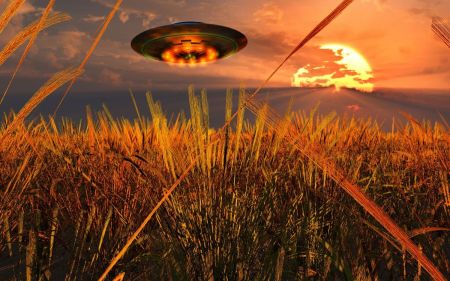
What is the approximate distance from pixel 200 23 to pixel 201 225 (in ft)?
11.3

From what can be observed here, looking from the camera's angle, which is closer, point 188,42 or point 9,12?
point 9,12

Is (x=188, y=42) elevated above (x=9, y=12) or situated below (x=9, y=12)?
above

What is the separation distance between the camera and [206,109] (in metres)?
1.22

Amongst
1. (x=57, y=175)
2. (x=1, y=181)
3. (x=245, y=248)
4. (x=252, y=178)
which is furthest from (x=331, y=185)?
(x=1, y=181)

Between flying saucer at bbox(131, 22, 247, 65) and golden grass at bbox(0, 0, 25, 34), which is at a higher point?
flying saucer at bbox(131, 22, 247, 65)

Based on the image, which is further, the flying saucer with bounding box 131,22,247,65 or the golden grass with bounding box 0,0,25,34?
the flying saucer with bounding box 131,22,247,65

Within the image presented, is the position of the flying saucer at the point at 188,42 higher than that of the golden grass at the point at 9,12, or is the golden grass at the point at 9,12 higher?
the flying saucer at the point at 188,42

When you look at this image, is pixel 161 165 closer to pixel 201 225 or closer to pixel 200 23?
pixel 201 225

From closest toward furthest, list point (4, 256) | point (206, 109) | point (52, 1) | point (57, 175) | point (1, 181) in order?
1. point (52, 1)
2. point (206, 109)
3. point (4, 256)
4. point (1, 181)
5. point (57, 175)

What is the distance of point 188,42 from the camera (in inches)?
184

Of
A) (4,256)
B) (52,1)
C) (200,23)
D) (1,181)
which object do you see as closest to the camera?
(52,1)

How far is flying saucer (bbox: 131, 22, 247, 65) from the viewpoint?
14.5 ft

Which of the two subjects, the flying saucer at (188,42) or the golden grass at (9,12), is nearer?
the golden grass at (9,12)

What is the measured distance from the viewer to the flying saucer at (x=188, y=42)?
4422 mm
